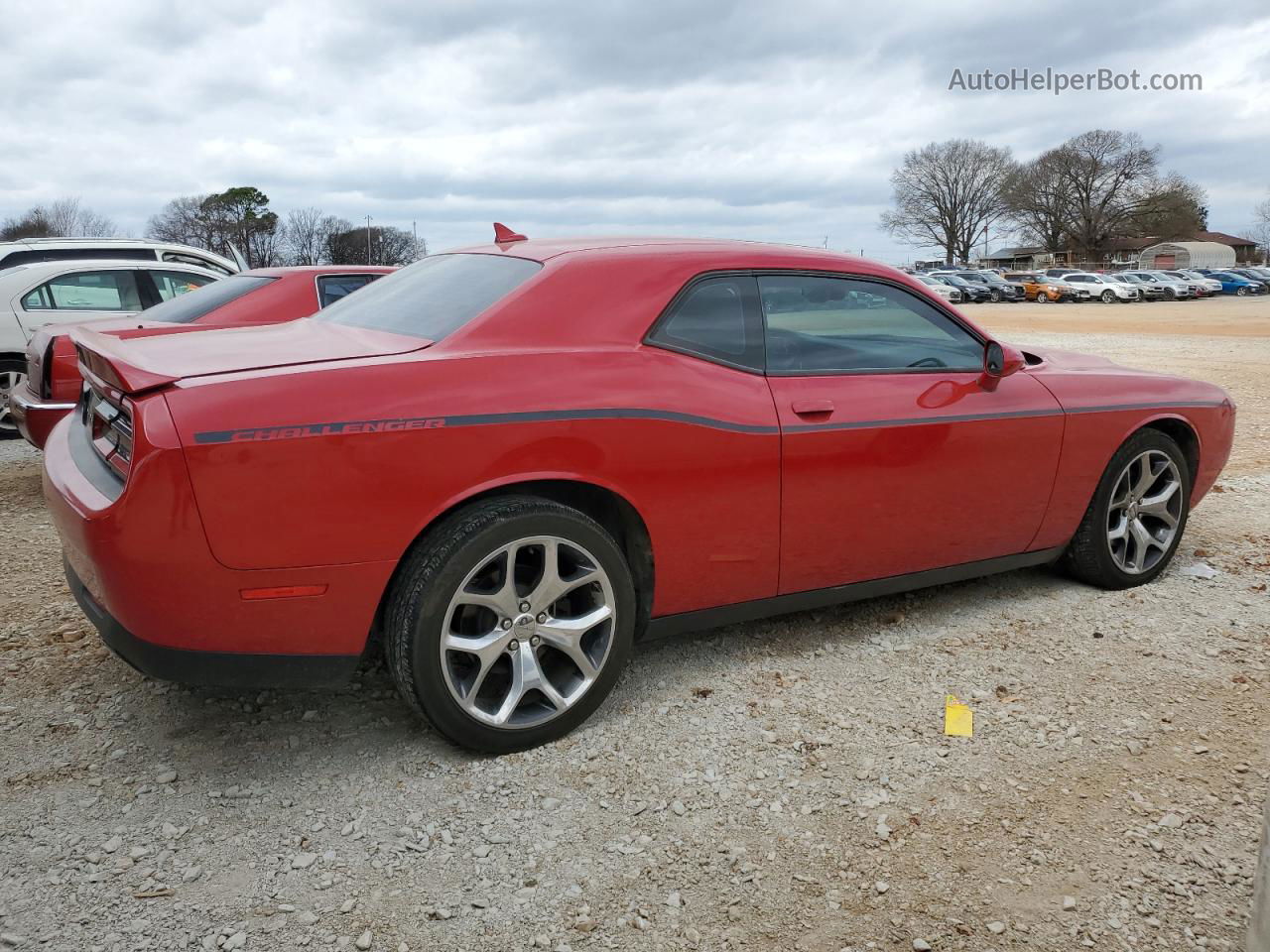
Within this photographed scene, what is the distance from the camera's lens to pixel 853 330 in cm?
367

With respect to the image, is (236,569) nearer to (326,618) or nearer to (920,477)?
(326,618)

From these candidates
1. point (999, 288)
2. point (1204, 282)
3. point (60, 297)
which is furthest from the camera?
point (1204, 282)

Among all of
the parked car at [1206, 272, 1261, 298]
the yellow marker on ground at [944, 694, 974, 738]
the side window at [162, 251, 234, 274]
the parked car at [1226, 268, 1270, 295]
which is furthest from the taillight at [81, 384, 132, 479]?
the parked car at [1226, 268, 1270, 295]

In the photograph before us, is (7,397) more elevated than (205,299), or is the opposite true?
(205,299)

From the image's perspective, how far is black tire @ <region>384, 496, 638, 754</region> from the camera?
9.05ft

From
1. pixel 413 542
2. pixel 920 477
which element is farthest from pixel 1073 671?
pixel 413 542

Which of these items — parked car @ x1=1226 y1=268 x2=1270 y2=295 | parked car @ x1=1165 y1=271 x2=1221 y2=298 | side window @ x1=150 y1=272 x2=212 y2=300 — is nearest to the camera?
side window @ x1=150 y1=272 x2=212 y2=300

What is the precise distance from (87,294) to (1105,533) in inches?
312

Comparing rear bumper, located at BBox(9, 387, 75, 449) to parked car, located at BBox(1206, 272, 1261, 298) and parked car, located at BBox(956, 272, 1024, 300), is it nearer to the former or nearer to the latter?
parked car, located at BBox(956, 272, 1024, 300)

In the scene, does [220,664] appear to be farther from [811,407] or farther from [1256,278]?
[1256,278]

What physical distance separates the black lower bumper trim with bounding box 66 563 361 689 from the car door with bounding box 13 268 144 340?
624 centimetres

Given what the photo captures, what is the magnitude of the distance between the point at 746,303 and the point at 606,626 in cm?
121

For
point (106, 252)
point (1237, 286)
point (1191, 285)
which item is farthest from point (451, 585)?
point (1237, 286)

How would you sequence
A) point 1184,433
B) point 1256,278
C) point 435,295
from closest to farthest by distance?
point 435,295 → point 1184,433 → point 1256,278
